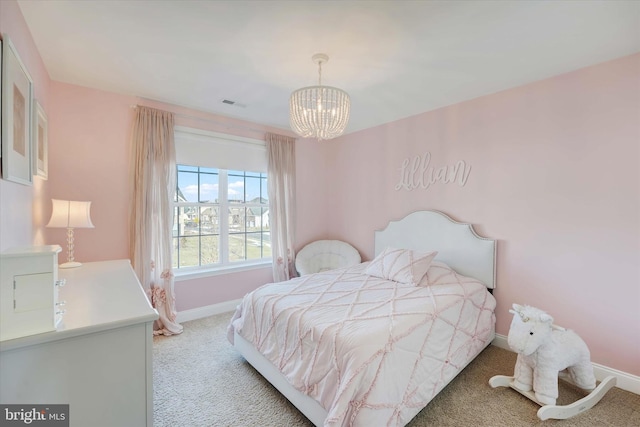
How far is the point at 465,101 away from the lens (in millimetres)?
2873

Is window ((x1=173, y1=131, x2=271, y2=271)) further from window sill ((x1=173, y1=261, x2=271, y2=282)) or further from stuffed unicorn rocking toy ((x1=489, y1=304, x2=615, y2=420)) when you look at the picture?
stuffed unicorn rocking toy ((x1=489, y1=304, x2=615, y2=420))

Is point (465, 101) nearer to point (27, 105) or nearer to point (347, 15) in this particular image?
point (347, 15)

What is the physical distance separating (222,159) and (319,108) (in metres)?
1.87

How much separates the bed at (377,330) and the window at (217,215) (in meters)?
1.31

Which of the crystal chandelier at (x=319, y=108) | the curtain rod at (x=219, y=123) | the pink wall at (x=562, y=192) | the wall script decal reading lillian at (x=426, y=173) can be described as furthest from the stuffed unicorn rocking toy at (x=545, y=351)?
the curtain rod at (x=219, y=123)

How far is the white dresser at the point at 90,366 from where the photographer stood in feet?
2.86

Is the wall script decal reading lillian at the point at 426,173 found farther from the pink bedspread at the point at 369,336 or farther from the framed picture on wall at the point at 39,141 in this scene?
the framed picture on wall at the point at 39,141

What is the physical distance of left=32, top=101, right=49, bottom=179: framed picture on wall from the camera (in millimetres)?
1776

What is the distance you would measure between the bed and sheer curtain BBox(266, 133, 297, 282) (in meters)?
1.13

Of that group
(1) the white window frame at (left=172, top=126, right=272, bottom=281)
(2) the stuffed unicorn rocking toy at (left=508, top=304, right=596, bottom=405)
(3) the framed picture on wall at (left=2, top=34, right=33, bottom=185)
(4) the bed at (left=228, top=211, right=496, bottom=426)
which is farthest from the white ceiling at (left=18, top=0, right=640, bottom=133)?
(2) the stuffed unicorn rocking toy at (left=508, top=304, right=596, bottom=405)

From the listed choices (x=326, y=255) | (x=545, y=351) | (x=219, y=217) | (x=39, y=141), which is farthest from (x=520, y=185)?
(x=39, y=141)

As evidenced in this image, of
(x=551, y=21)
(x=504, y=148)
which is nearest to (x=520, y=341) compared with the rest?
(x=504, y=148)

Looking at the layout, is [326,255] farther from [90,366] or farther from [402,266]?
[90,366]

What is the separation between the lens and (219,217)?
351 cm
